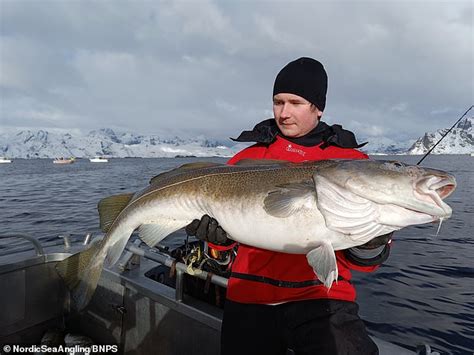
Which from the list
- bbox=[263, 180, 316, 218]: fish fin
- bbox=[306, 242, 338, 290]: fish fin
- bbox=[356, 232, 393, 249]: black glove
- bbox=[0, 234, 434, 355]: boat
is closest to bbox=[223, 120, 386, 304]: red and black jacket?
bbox=[356, 232, 393, 249]: black glove

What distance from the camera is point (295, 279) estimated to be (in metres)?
2.92

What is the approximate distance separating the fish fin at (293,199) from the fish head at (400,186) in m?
0.18

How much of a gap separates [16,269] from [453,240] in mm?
16558

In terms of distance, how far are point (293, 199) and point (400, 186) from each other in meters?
0.79

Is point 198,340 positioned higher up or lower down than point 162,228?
lower down

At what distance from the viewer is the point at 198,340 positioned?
4.08 metres

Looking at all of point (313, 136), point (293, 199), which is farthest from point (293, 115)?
point (293, 199)

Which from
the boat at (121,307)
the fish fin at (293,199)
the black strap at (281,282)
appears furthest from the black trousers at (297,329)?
the boat at (121,307)

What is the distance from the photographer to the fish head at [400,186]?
2338 mm

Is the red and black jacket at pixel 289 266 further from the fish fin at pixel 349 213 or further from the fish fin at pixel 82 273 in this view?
the fish fin at pixel 82 273

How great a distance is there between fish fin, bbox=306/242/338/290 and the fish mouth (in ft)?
2.50

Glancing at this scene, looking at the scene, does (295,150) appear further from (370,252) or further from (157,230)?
(157,230)

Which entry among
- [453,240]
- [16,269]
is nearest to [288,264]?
[16,269]

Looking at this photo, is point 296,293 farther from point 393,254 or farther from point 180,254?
point 393,254
